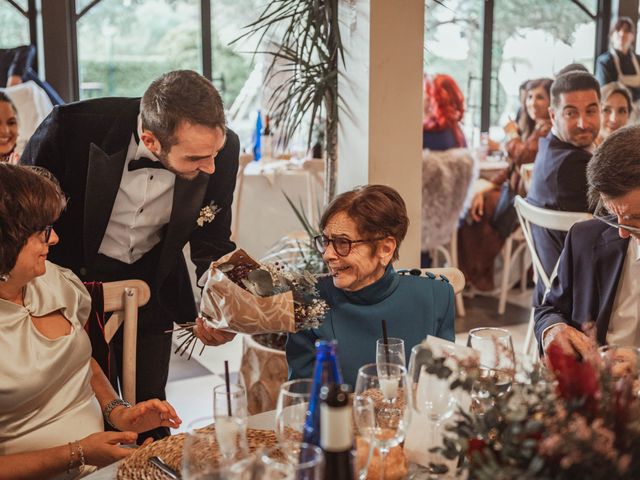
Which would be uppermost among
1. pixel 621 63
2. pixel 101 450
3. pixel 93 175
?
pixel 621 63

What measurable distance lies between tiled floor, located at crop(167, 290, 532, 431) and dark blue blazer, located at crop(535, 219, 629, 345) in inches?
59.8

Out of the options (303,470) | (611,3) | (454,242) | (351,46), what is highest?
(611,3)

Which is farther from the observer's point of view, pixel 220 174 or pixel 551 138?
pixel 551 138

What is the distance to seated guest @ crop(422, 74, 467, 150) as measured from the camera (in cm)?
527

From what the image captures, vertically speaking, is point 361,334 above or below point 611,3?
below

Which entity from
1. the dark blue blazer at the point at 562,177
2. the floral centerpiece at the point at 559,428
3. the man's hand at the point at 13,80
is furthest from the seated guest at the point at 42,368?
the man's hand at the point at 13,80

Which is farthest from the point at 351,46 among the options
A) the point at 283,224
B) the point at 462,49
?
the point at 462,49

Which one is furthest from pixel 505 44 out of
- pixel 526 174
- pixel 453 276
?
pixel 453 276

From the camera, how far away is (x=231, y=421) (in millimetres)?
1361

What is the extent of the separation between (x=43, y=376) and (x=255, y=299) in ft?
1.65

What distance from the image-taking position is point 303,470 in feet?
3.65

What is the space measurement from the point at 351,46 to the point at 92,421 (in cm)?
175

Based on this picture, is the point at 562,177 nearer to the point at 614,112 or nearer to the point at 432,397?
the point at 614,112

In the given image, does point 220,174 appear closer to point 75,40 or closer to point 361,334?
→ point 361,334
